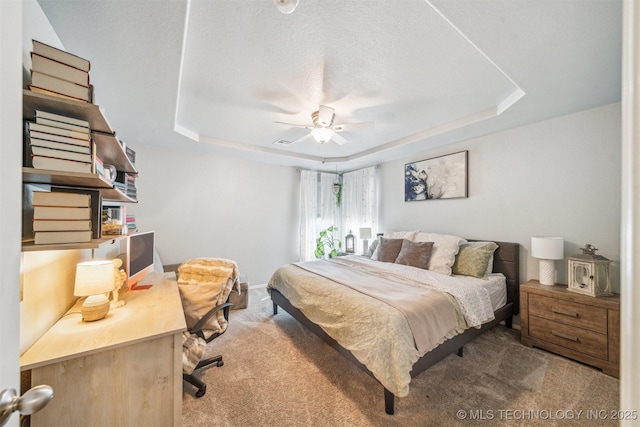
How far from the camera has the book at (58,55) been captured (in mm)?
938

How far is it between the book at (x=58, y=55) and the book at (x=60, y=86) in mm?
82

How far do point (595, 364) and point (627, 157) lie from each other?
8.79 feet

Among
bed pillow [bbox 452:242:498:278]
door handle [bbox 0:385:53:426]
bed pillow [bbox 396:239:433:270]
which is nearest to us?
door handle [bbox 0:385:53:426]

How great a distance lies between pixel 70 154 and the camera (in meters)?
1.02

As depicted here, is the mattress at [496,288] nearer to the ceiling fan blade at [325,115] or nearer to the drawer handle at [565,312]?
the drawer handle at [565,312]

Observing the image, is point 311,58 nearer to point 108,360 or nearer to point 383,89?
point 383,89

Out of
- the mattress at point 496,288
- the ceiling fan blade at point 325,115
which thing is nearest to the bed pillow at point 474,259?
the mattress at point 496,288

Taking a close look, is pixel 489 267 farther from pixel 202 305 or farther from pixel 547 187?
pixel 202 305

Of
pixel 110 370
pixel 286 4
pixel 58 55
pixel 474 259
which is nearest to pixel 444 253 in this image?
pixel 474 259

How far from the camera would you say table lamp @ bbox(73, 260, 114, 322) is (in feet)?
4.64

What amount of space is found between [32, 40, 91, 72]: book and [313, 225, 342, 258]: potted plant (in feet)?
14.2

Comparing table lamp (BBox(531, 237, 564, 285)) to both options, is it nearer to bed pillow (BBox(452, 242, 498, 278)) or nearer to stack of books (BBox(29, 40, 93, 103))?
bed pillow (BBox(452, 242, 498, 278))

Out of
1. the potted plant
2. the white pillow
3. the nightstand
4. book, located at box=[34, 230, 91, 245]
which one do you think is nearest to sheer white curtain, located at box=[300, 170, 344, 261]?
the potted plant

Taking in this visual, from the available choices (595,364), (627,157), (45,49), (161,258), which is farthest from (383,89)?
(161,258)
